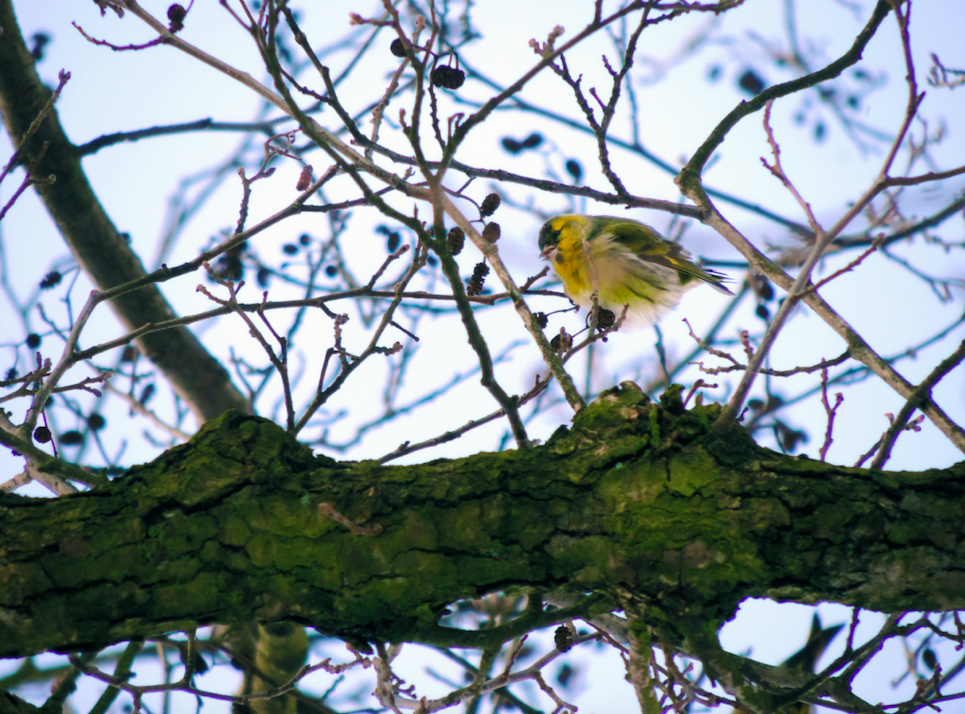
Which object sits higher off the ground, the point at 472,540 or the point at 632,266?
the point at 632,266

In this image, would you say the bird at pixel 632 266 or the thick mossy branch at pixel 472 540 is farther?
the bird at pixel 632 266

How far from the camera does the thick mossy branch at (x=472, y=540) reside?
1.78 metres

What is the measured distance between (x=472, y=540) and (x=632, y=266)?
14.0 ft

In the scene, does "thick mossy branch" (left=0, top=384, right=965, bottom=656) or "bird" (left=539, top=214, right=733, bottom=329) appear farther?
"bird" (left=539, top=214, right=733, bottom=329)

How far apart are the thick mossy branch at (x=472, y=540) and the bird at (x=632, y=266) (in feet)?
12.4

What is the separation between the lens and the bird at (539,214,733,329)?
226 inches

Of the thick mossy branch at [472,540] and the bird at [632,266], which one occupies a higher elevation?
the bird at [632,266]

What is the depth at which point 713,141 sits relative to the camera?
117 inches

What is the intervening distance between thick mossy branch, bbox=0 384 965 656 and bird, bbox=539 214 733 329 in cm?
377

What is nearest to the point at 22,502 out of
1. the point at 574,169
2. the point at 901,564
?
the point at 901,564

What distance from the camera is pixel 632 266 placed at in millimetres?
5793

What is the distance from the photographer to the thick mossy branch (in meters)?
1.78

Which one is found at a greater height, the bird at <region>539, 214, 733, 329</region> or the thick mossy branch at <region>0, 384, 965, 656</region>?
the bird at <region>539, 214, 733, 329</region>

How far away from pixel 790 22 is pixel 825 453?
473 centimetres
